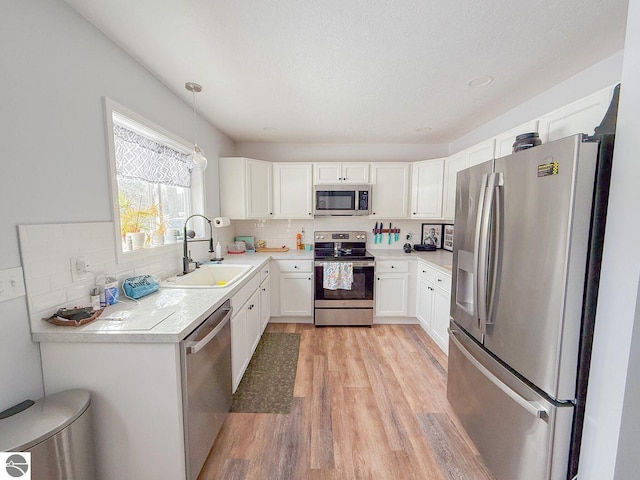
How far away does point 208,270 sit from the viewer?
2367 mm

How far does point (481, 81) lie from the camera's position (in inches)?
73.7

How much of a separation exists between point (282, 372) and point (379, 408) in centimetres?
89

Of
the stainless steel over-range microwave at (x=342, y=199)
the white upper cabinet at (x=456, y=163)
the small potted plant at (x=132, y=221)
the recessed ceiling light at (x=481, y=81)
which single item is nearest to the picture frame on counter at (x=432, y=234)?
the white upper cabinet at (x=456, y=163)

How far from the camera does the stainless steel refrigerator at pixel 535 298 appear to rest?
3.14ft

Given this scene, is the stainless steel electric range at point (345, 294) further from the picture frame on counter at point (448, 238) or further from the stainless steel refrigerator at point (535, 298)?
the stainless steel refrigerator at point (535, 298)

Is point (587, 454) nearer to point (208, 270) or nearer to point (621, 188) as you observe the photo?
point (621, 188)

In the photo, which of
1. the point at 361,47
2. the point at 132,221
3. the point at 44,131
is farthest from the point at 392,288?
the point at 44,131

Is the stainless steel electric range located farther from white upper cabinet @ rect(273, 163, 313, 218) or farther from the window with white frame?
the window with white frame

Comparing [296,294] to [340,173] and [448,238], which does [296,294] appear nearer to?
[340,173]

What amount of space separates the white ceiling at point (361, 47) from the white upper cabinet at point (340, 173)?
985mm

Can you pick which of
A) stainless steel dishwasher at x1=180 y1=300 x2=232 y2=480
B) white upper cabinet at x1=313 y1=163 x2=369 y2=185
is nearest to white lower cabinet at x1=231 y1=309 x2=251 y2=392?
stainless steel dishwasher at x1=180 y1=300 x2=232 y2=480

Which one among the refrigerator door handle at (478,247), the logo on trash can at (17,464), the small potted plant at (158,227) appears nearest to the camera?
the logo on trash can at (17,464)

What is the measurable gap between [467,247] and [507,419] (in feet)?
2.98

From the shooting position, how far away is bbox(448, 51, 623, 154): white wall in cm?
157
